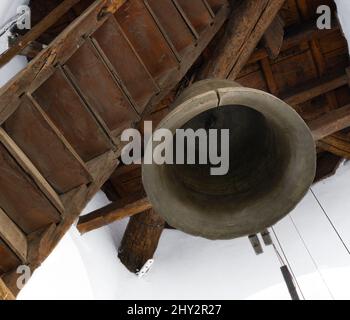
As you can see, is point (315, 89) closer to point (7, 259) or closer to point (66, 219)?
point (66, 219)

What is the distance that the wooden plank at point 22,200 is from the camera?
309 centimetres

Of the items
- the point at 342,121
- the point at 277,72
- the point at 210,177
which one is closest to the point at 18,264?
the point at 210,177

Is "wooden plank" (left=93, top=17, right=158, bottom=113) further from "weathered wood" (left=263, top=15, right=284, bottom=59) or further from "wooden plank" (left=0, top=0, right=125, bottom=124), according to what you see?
"weathered wood" (left=263, top=15, right=284, bottom=59)

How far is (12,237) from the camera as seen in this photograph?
310cm

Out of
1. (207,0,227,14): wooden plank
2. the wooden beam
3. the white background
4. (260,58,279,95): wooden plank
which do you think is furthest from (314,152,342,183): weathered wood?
(207,0,227,14): wooden plank

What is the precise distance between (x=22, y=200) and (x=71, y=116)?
23.2 inches

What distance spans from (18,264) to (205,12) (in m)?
2.21

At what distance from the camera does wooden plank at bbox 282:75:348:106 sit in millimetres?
5977

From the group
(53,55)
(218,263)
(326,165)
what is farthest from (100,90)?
(326,165)

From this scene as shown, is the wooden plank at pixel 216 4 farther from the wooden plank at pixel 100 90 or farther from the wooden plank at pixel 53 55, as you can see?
the wooden plank at pixel 100 90

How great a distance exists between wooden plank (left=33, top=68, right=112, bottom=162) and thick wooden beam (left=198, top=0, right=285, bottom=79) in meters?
1.21

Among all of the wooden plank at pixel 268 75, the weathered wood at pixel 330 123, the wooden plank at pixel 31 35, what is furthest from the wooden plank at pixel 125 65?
the wooden plank at pixel 268 75

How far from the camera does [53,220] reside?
3275 millimetres

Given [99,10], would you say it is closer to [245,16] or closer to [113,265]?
[245,16]
